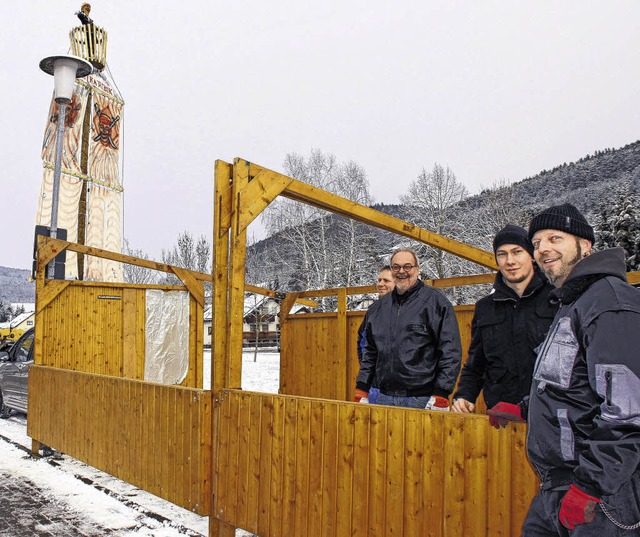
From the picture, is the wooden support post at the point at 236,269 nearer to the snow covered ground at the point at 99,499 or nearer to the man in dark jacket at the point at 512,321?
the snow covered ground at the point at 99,499

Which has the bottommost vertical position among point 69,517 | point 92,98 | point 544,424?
point 69,517

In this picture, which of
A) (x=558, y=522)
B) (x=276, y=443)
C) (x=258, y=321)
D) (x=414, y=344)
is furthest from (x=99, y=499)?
(x=258, y=321)

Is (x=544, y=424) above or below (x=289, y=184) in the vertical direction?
below

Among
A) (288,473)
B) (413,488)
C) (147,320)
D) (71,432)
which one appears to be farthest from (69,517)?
(147,320)

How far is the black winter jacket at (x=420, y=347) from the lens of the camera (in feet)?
13.0

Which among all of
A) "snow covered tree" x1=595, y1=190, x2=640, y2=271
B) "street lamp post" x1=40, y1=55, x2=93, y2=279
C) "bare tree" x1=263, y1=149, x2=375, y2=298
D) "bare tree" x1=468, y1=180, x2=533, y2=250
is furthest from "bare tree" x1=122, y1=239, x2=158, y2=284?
"street lamp post" x1=40, y1=55, x2=93, y2=279

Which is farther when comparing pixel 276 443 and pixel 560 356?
pixel 276 443

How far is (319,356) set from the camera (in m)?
9.61

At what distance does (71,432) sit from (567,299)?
648 cm

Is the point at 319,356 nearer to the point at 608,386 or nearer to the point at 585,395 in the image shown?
the point at 585,395

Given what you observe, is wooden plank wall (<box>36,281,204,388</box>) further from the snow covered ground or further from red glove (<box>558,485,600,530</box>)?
red glove (<box>558,485,600,530</box>)

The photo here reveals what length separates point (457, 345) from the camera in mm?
4016

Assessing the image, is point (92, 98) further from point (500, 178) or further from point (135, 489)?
point (500, 178)

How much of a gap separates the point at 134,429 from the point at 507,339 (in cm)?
387
